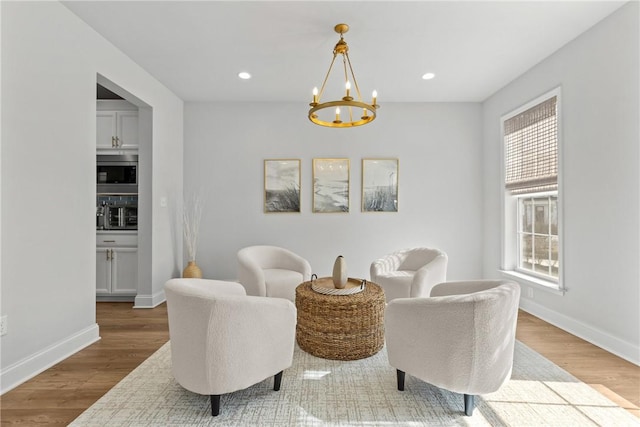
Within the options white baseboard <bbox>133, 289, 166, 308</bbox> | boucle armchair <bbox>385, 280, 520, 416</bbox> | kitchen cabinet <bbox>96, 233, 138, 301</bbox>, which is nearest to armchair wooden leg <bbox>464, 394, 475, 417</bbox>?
boucle armchair <bbox>385, 280, 520, 416</bbox>

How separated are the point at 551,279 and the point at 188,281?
3.68m

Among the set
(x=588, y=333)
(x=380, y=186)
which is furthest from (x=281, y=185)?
(x=588, y=333)

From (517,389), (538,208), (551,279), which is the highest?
(538,208)

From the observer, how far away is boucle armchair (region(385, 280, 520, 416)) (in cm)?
172

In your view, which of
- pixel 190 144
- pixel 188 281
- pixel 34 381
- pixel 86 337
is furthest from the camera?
pixel 190 144

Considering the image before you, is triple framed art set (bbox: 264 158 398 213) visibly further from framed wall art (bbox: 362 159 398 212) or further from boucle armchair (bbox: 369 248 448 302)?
boucle armchair (bbox: 369 248 448 302)

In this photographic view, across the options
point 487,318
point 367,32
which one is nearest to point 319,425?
point 487,318

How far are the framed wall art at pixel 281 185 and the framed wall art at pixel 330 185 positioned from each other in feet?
0.92

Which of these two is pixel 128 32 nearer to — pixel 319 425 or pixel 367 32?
pixel 367 32

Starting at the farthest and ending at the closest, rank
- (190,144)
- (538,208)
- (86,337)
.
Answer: (190,144) < (538,208) < (86,337)

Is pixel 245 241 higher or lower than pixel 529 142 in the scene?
lower

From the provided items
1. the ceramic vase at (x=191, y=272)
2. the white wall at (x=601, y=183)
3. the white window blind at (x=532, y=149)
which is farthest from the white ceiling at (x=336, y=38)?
the ceramic vase at (x=191, y=272)

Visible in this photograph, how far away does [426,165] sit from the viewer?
191 inches

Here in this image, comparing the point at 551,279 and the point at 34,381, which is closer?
the point at 34,381
